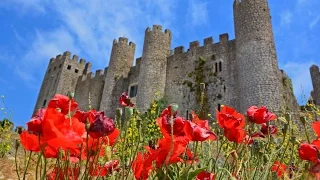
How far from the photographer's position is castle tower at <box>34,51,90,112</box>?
25578 mm

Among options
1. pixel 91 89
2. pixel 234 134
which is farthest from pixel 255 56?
pixel 91 89

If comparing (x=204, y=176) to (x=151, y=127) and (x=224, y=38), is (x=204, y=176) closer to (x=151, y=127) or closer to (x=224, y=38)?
(x=151, y=127)

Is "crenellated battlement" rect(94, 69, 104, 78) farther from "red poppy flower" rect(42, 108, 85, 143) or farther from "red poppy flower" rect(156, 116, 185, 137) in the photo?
"red poppy flower" rect(42, 108, 85, 143)

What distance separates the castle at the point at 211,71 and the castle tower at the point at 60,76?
375 centimetres

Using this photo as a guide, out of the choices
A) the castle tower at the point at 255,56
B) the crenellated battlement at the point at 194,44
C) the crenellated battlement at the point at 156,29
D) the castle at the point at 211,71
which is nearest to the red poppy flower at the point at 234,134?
the castle tower at the point at 255,56

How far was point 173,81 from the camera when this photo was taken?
57.5 feet

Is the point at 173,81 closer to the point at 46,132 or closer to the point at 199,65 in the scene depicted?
the point at 199,65

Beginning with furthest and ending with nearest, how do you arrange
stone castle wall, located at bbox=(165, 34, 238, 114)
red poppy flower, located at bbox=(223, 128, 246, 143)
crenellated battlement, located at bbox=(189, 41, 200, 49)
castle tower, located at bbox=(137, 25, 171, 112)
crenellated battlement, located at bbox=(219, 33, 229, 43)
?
crenellated battlement, located at bbox=(189, 41, 200, 49) < castle tower, located at bbox=(137, 25, 171, 112) < crenellated battlement, located at bbox=(219, 33, 229, 43) < stone castle wall, located at bbox=(165, 34, 238, 114) < red poppy flower, located at bbox=(223, 128, 246, 143)

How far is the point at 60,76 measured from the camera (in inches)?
1024

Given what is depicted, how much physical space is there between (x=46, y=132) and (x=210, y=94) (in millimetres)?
15167

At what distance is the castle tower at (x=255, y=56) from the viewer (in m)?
12.9

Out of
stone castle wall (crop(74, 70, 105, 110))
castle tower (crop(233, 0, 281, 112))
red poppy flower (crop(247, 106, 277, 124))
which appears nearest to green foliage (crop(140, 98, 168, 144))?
red poppy flower (crop(247, 106, 277, 124))

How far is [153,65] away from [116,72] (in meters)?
4.05

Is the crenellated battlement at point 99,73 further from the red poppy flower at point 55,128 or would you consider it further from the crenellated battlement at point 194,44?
the red poppy flower at point 55,128
